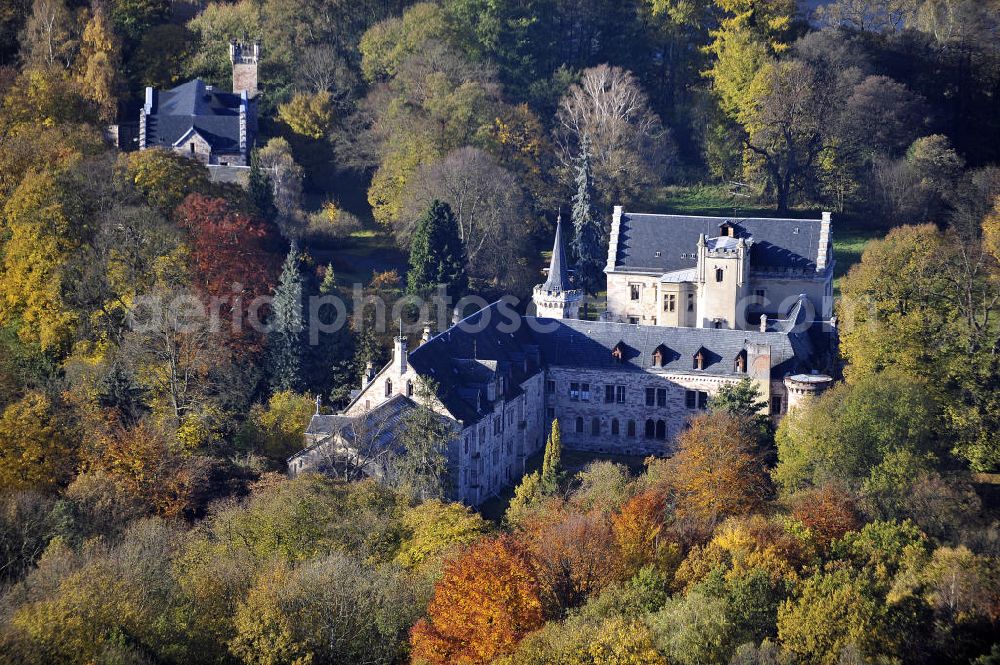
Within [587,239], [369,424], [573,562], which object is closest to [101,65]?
[587,239]

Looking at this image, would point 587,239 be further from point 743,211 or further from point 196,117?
point 196,117

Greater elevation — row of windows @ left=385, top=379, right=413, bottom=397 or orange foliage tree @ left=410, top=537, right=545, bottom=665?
row of windows @ left=385, top=379, right=413, bottom=397

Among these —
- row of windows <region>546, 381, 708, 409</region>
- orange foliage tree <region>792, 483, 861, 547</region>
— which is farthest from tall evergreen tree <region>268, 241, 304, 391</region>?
orange foliage tree <region>792, 483, 861, 547</region>

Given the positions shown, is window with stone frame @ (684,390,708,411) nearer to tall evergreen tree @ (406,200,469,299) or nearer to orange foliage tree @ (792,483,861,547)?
orange foliage tree @ (792,483,861,547)

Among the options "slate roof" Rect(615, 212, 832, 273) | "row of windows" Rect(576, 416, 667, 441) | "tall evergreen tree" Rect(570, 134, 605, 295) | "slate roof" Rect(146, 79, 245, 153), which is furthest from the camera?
"slate roof" Rect(146, 79, 245, 153)

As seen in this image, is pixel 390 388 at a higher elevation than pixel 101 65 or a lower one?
lower

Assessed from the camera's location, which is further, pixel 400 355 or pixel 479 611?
pixel 400 355

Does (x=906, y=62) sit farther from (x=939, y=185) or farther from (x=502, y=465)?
(x=502, y=465)
